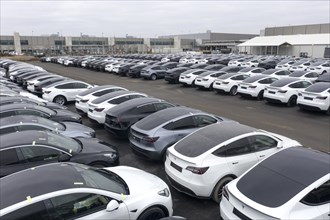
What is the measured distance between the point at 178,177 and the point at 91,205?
242 cm

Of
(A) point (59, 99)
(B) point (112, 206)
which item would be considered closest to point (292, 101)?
(A) point (59, 99)

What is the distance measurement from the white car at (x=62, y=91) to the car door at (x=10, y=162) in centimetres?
1033

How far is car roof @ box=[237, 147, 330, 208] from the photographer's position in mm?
4531

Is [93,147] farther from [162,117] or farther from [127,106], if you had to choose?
[127,106]

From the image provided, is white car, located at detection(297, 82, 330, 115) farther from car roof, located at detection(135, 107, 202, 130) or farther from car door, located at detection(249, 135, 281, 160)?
car door, located at detection(249, 135, 281, 160)

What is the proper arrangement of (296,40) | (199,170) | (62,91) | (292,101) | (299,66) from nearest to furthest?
1. (199,170)
2. (292,101)
3. (62,91)
4. (299,66)
5. (296,40)

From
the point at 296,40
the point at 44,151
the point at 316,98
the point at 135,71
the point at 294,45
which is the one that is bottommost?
the point at 44,151

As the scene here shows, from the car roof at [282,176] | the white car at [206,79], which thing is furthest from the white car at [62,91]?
the car roof at [282,176]

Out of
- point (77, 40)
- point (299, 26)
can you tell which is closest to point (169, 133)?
point (299, 26)

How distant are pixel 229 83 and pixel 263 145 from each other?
42.8 ft

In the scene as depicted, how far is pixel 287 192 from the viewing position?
452 cm

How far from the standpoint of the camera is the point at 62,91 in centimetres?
1658

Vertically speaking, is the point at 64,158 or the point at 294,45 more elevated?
the point at 294,45

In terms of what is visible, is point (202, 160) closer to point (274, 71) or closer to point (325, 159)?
point (325, 159)
